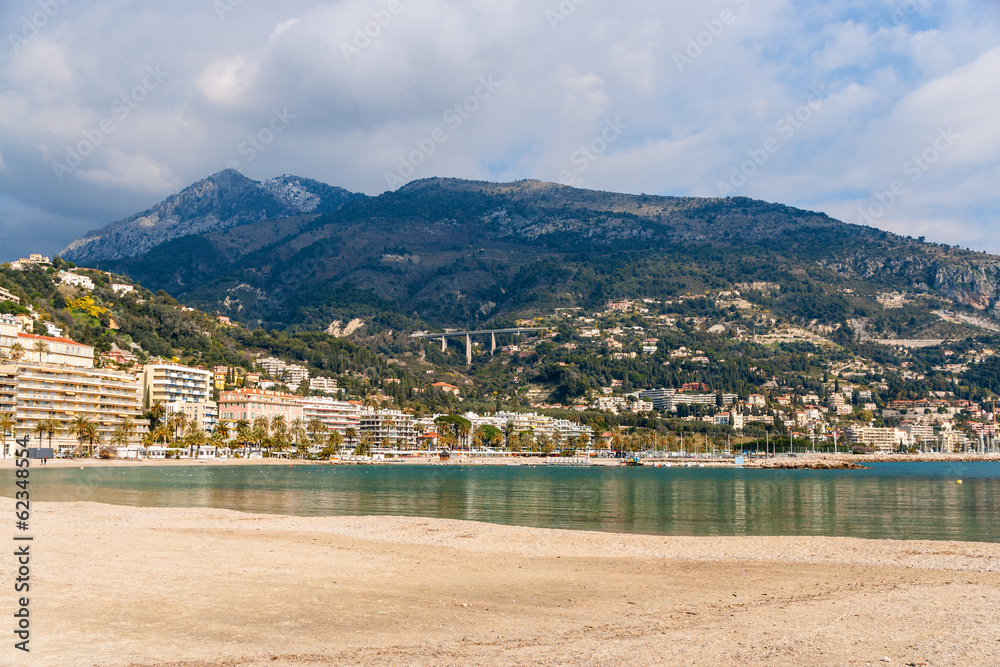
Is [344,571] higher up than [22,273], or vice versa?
[22,273]

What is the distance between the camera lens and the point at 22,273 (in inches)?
5709

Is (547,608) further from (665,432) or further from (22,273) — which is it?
(665,432)

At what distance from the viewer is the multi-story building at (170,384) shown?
127m

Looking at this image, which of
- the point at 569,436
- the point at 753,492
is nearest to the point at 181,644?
the point at 753,492

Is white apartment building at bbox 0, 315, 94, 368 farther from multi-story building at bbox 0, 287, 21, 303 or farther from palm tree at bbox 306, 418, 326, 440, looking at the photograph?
palm tree at bbox 306, 418, 326, 440

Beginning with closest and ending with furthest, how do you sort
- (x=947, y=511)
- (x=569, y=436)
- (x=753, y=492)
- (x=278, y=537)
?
(x=278, y=537)
(x=947, y=511)
(x=753, y=492)
(x=569, y=436)

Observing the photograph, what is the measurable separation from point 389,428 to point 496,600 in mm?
150151

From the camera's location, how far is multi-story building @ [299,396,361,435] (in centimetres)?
15512

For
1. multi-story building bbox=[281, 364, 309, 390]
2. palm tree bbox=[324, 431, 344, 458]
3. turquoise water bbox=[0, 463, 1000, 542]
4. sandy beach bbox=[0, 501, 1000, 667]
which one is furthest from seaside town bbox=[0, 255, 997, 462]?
sandy beach bbox=[0, 501, 1000, 667]

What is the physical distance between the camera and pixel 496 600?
15.2 metres

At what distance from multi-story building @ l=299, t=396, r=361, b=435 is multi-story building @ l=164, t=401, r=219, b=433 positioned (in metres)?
21.8

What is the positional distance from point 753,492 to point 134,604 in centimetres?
5024

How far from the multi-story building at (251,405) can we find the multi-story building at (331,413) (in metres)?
6.20

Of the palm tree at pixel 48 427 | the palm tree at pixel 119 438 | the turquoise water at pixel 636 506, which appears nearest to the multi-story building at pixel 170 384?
the palm tree at pixel 119 438
